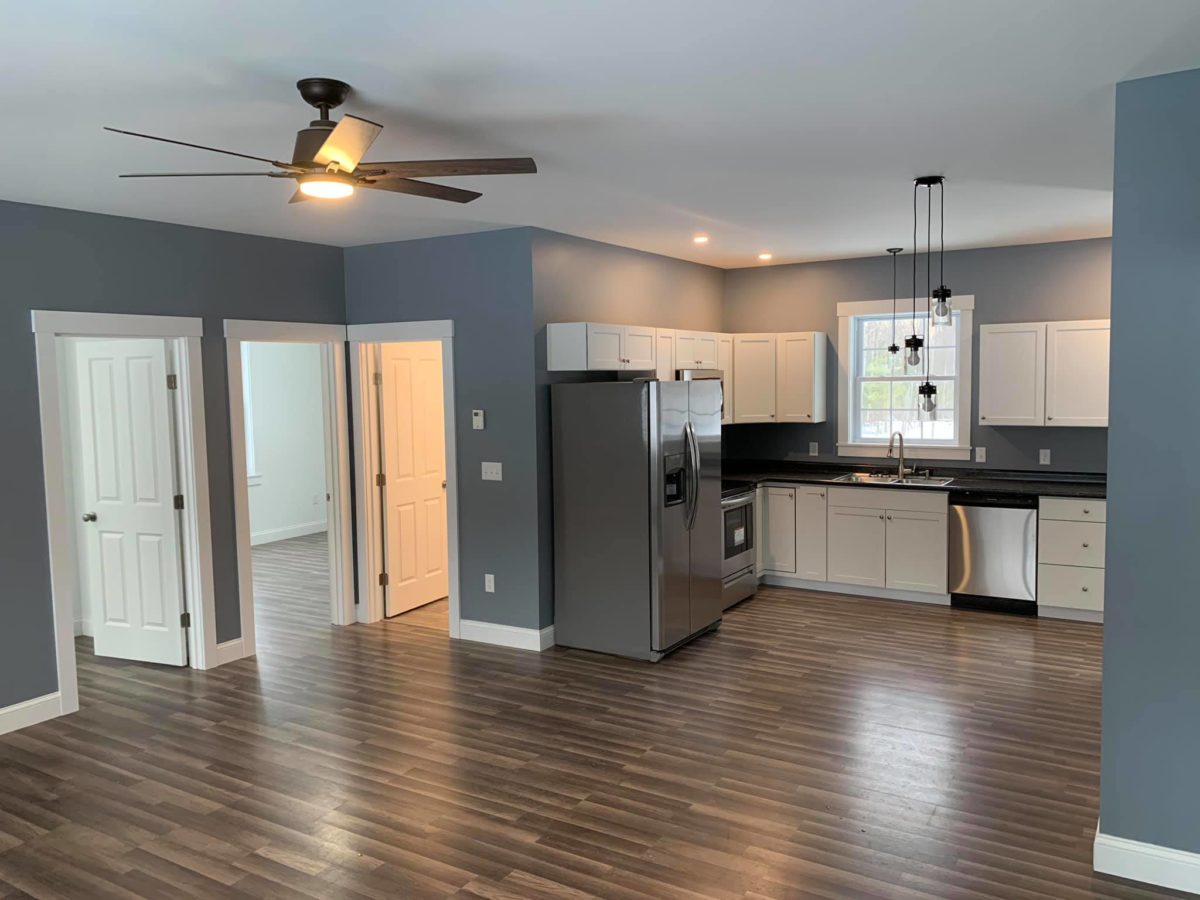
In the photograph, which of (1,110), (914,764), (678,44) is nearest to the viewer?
(678,44)

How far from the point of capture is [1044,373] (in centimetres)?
623

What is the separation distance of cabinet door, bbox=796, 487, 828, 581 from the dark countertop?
0.11m

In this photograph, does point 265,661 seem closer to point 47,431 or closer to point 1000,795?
point 47,431

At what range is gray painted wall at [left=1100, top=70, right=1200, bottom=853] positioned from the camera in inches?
108

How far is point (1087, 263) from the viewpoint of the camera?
629cm

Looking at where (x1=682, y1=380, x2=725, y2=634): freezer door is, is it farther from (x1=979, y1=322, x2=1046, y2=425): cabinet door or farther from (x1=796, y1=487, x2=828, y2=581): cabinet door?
(x1=979, y1=322, x2=1046, y2=425): cabinet door

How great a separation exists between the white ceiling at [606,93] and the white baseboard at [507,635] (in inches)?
102

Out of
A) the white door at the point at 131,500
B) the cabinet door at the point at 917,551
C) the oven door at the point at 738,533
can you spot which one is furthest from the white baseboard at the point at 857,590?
the white door at the point at 131,500

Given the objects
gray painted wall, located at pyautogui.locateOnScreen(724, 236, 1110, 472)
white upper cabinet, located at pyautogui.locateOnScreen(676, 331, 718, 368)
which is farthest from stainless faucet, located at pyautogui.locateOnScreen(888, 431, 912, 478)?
white upper cabinet, located at pyautogui.locateOnScreen(676, 331, 718, 368)

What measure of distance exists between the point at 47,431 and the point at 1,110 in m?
2.00

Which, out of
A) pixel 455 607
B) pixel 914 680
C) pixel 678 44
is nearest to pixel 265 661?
pixel 455 607

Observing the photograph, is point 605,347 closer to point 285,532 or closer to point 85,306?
point 85,306

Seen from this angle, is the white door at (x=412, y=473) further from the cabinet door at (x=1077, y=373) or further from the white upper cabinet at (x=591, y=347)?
the cabinet door at (x=1077, y=373)

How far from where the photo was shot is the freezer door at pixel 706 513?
18.0ft
